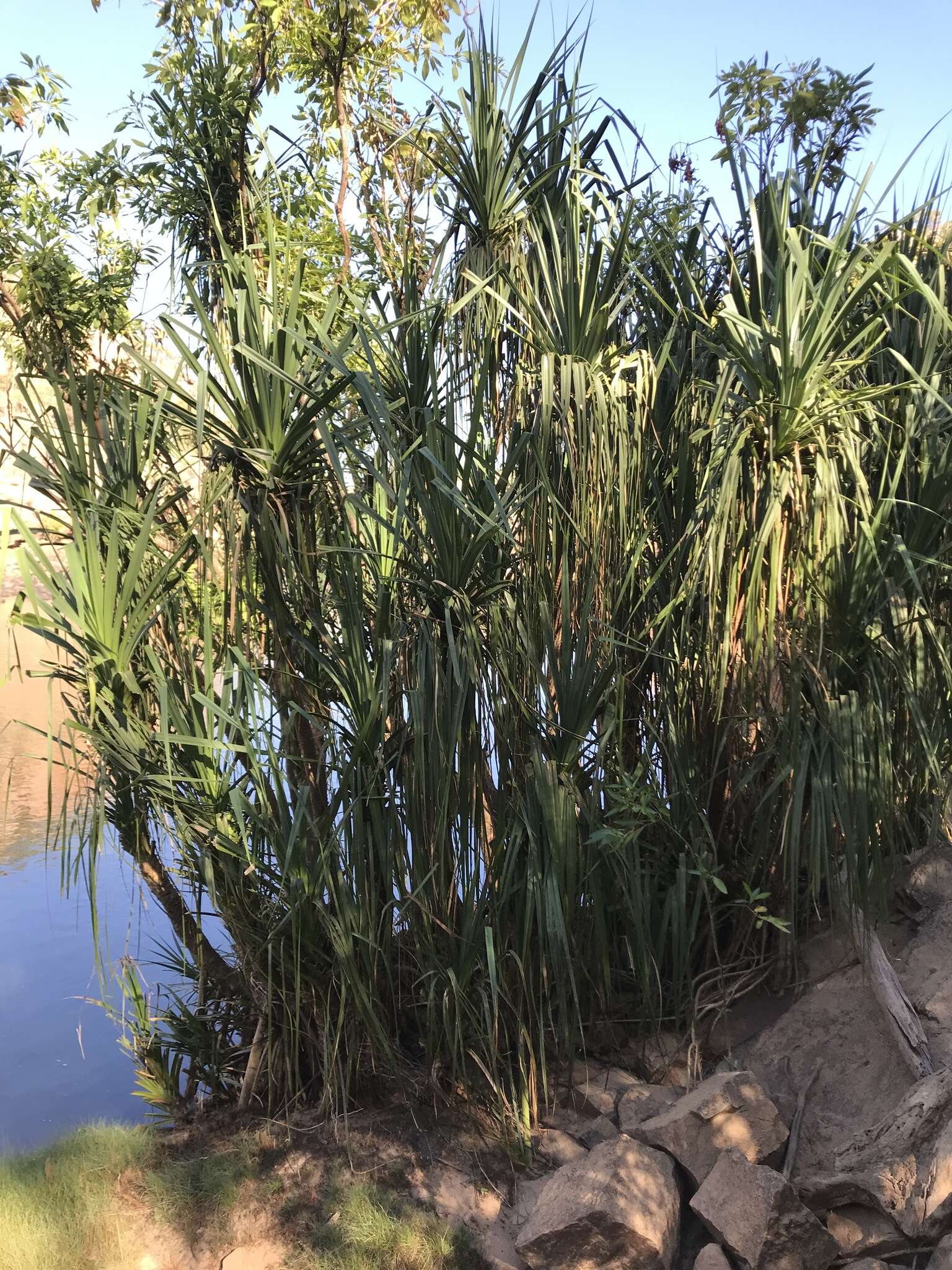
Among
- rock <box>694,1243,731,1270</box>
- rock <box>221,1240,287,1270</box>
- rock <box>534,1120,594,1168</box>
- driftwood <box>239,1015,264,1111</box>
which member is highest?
driftwood <box>239,1015,264,1111</box>

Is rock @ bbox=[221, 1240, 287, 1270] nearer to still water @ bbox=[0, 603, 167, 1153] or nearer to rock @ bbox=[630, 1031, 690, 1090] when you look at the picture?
still water @ bbox=[0, 603, 167, 1153]

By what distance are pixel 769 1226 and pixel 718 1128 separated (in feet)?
0.98

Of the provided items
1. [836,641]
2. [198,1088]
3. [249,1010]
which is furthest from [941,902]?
[198,1088]

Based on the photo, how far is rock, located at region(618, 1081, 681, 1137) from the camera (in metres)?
3.06

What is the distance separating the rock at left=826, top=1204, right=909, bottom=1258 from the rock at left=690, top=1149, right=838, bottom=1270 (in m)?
0.05

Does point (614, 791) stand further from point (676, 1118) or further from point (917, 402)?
point (917, 402)

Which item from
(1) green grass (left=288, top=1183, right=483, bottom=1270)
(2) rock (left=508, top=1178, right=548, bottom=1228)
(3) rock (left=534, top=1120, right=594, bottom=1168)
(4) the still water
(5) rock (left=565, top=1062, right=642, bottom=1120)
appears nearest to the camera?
(1) green grass (left=288, top=1183, right=483, bottom=1270)

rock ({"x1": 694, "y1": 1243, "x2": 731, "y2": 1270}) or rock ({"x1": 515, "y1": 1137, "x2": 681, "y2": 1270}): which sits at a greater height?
rock ({"x1": 515, "y1": 1137, "x2": 681, "y2": 1270})

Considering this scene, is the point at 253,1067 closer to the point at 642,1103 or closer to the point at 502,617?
the point at 642,1103

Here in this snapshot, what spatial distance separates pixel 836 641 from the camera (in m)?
3.01

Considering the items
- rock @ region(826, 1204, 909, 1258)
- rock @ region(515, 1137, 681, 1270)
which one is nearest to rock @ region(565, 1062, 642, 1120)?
rock @ region(515, 1137, 681, 1270)

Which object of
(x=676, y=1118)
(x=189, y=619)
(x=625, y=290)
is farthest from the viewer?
(x=625, y=290)

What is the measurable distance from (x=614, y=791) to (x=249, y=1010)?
135cm

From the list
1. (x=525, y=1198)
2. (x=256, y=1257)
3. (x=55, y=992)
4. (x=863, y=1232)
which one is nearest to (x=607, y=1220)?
(x=525, y=1198)
